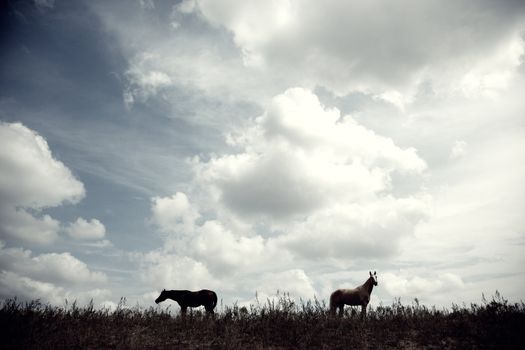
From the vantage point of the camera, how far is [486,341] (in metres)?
8.82

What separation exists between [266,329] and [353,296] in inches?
208

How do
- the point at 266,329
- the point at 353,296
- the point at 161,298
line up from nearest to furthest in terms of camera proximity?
1. the point at 266,329
2. the point at 353,296
3. the point at 161,298

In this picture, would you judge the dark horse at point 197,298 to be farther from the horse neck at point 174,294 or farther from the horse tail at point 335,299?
the horse tail at point 335,299

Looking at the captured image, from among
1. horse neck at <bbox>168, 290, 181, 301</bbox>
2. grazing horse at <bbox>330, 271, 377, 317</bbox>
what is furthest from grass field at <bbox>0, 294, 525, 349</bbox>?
horse neck at <bbox>168, 290, 181, 301</bbox>

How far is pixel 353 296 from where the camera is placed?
13703 millimetres

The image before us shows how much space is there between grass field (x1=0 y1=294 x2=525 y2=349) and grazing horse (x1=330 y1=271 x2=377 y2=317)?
1998 millimetres

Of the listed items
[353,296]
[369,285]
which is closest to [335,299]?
[353,296]

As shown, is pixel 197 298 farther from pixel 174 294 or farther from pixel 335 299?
pixel 335 299

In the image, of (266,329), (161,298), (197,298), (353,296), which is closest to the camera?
(266,329)

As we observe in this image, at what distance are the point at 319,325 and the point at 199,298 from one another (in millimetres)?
6855

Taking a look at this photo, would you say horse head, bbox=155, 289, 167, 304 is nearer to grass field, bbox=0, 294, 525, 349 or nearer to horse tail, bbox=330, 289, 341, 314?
grass field, bbox=0, 294, 525, 349

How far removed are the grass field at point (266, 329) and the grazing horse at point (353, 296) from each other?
2.00m

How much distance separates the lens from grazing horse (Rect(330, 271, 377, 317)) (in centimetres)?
1362

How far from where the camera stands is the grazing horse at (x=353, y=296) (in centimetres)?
1362
